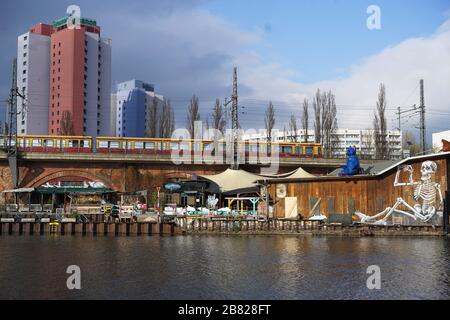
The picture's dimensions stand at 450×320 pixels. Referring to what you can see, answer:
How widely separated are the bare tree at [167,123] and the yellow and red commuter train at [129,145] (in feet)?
56.6

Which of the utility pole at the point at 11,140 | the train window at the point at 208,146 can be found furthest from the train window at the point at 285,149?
the utility pole at the point at 11,140

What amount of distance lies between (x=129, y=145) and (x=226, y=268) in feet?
119

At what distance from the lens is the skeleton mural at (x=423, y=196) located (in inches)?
1399

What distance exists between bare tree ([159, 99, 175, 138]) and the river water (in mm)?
41869

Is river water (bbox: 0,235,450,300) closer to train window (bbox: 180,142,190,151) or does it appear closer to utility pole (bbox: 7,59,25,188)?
utility pole (bbox: 7,59,25,188)

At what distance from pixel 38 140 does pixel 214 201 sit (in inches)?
893

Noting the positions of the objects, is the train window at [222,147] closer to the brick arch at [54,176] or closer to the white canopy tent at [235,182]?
the white canopy tent at [235,182]

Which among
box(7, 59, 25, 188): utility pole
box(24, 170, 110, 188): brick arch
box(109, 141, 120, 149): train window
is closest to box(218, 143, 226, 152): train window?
box(109, 141, 120, 149): train window

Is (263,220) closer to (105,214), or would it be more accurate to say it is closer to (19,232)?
(105,214)

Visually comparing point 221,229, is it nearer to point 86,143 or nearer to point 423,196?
point 423,196

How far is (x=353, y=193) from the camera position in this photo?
38.2 meters

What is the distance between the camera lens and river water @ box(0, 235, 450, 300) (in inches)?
691

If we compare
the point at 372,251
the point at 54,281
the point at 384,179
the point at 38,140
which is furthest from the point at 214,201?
the point at 54,281

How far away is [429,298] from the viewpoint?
1688 centimetres
